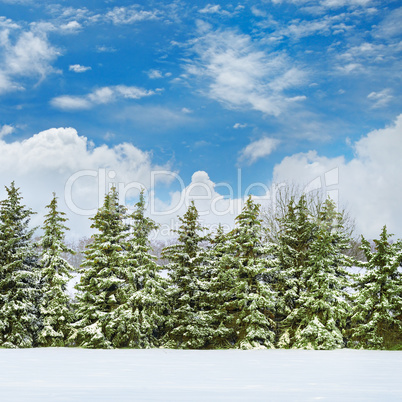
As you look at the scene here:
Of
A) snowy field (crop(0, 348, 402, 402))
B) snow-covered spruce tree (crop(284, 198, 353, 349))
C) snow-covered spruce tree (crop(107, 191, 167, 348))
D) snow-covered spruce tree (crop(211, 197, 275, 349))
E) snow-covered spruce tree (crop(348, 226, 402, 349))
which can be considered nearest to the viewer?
snowy field (crop(0, 348, 402, 402))

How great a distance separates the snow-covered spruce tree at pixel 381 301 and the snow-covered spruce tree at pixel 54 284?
16009 mm

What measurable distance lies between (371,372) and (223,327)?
13812 mm

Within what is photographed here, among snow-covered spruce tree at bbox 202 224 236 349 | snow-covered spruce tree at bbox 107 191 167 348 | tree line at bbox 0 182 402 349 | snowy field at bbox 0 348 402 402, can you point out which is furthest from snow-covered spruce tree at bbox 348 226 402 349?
snow-covered spruce tree at bbox 107 191 167 348

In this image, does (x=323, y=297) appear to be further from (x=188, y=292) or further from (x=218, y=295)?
(x=188, y=292)

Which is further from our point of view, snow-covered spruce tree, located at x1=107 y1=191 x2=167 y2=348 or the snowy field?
snow-covered spruce tree, located at x1=107 y1=191 x2=167 y2=348

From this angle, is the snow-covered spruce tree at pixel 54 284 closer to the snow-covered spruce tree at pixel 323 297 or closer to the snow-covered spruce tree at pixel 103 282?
the snow-covered spruce tree at pixel 103 282

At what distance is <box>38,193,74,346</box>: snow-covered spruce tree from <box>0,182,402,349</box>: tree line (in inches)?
2.6

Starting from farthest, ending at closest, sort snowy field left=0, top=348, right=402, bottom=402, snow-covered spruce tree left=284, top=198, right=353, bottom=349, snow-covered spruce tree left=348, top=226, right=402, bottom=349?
snow-covered spruce tree left=284, top=198, right=353, bottom=349 < snow-covered spruce tree left=348, top=226, right=402, bottom=349 < snowy field left=0, top=348, right=402, bottom=402

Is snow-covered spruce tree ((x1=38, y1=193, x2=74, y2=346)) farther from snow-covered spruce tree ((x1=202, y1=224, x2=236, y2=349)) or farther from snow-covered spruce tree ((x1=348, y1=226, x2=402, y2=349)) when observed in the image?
snow-covered spruce tree ((x1=348, y1=226, x2=402, y2=349))

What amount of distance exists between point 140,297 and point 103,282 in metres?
2.31

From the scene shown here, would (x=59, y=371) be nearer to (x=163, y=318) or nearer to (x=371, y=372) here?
(x=371, y=372)

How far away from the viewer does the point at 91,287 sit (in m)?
24.8

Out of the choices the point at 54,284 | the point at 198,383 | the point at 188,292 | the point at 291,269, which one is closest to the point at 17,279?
the point at 54,284

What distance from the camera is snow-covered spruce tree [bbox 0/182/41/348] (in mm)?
24109
